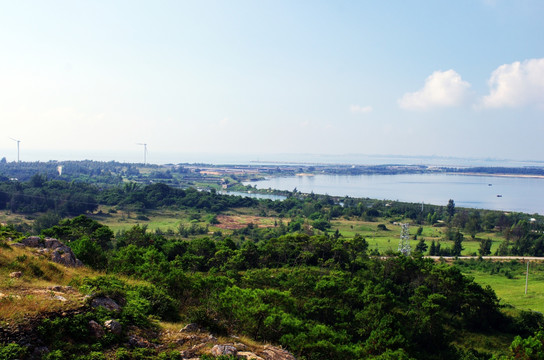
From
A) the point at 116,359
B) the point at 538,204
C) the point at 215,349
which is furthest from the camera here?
the point at 538,204

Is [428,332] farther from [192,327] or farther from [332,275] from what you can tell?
[192,327]

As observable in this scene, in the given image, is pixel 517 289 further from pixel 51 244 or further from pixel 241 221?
pixel 241 221

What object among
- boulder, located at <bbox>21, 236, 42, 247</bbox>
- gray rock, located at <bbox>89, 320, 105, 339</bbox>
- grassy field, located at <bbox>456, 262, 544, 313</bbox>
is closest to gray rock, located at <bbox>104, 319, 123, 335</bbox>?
gray rock, located at <bbox>89, 320, 105, 339</bbox>

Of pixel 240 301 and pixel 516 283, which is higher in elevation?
pixel 240 301

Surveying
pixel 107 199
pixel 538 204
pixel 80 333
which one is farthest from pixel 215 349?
pixel 538 204

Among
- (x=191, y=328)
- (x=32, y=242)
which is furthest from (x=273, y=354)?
(x=32, y=242)

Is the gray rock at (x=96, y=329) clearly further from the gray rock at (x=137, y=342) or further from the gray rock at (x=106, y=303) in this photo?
the gray rock at (x=106, y=303)

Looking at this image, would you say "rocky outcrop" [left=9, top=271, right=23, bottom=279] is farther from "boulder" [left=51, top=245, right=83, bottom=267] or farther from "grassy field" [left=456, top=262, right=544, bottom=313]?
"grassy field" [left=456, top=262, right=544, bottom=313]
